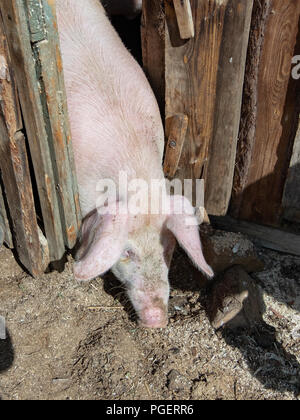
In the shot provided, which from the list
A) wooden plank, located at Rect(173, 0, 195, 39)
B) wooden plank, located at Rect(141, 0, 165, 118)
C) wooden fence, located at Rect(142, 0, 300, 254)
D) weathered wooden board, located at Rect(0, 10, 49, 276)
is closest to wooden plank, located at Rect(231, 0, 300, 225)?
wooden fence, located at Rect(142, 0, 300, 254)

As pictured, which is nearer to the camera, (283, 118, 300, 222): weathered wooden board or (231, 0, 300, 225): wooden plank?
(231, 0, 300, 225): wooden plank

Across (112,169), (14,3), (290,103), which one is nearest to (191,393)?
(112,169)

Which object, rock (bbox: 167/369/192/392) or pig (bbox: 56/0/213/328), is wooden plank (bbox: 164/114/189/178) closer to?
pig (bbox: 56/0/213/328)

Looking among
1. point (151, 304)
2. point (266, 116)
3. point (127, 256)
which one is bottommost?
point (151, 304)

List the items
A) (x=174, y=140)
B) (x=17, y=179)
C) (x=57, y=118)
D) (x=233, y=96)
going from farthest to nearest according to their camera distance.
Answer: (x=174, y=140) < (x=233, y=96) < (x=17, y=179) < (x=57, y=118)

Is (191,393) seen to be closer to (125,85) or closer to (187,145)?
(187,145)

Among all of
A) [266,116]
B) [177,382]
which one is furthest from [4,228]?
[266,116]

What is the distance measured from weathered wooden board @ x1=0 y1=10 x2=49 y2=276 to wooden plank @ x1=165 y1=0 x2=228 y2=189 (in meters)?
1.01

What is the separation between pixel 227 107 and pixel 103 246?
1.22m

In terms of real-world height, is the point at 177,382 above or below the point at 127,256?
below

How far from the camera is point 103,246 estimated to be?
234cm

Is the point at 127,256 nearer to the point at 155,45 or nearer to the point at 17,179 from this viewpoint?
the point at 17,179

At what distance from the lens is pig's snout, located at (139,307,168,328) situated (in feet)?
8.72

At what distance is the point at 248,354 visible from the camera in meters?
2.69
